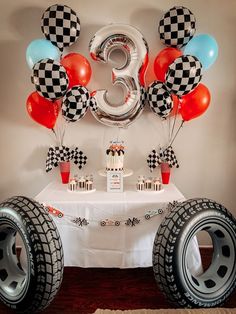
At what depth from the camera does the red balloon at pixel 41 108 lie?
2.14 m

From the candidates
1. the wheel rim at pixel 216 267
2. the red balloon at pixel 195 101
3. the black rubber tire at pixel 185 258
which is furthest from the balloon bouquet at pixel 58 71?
the wheel rim at pixel 216 267

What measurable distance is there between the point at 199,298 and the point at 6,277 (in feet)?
4.18

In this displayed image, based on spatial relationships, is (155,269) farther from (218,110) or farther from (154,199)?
(218,110)

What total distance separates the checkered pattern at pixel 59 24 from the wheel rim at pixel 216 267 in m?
1.71

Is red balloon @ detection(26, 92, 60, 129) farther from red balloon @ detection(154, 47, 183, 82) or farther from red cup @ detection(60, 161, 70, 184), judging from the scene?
red balloon @ detection(154, 47, 183, 82)

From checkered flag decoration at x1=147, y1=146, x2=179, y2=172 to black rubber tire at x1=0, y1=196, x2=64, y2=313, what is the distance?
3.53 feet

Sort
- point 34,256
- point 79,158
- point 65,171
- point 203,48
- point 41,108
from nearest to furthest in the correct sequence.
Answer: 1. point 34,256
2. point 203,48
3. point 41,108
4. point 65,171
5. point 79,158

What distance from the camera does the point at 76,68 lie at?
2.13 m

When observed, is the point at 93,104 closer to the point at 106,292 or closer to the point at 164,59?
the point at 164,59

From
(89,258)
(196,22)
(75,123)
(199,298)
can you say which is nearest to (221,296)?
(199,298)

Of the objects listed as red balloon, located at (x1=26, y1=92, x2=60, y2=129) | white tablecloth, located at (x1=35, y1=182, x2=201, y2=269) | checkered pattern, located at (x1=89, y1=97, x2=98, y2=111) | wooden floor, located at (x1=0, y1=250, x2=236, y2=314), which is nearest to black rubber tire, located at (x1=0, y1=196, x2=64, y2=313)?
wooden floor, located at (x1=0, y1=250, x2=236, y2=314)

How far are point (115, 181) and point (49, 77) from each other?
36.0 inches

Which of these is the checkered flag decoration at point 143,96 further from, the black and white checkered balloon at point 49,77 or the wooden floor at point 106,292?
the wooden floor at point 106,292

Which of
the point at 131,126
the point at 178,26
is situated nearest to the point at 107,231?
the point at 131,126
